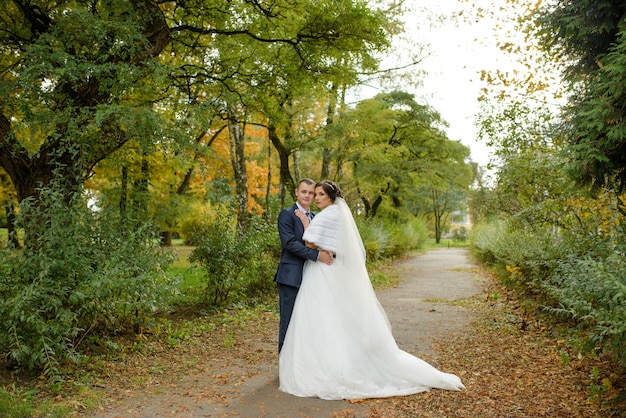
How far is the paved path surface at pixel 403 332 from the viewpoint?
4699 millimetres

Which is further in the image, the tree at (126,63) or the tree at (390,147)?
the tree at (390,147)

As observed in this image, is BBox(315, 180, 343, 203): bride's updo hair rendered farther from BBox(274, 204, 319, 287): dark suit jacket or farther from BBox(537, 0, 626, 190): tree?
BBox(537, 0, 626, 190): tree

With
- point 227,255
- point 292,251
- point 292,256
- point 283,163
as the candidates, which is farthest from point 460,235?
point 292,251

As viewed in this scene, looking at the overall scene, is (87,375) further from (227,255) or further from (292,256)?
(227,255)

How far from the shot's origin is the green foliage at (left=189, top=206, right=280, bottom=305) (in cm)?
959

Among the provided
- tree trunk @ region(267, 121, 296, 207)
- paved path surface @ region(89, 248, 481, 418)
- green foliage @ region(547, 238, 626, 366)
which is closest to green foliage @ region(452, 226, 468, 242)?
paved path surface @ region(89, 248, 481, 418)

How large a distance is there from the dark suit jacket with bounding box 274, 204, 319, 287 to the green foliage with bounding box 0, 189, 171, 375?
178cm

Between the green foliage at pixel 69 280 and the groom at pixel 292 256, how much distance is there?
1760 millimetres

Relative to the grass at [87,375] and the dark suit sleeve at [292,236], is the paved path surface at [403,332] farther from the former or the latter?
the dark suit sleeve at [292,236]

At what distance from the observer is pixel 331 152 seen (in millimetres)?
18188

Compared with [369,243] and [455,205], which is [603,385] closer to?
[369,243]

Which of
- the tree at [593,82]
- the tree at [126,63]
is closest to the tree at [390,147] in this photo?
the tree at [126,63]

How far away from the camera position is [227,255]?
969cm

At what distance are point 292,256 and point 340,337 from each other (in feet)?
3.42
